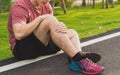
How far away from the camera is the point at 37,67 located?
16.1ft

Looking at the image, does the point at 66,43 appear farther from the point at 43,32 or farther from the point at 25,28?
the point at 25,28

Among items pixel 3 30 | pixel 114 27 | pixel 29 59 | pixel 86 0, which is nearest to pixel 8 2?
pixel 86 0

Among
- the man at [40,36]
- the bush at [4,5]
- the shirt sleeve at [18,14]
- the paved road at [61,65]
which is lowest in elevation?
the bush at [4,5]

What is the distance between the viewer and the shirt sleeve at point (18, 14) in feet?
15.7

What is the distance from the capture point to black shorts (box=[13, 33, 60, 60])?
480 centimetres

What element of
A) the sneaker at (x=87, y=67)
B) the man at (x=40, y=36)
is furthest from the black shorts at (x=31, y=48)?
the sneaker at (x=87, y=67)

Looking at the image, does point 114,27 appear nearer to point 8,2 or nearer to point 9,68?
point 9,68

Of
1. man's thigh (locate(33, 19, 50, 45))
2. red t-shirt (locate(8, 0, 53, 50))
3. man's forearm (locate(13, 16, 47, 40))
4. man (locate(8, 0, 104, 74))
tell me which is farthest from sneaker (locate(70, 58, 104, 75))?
red t-shirt (locate(8, 0, 53, 50))

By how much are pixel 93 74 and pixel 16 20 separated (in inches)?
45.4

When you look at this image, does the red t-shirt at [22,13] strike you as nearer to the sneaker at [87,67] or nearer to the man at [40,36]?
the man at [40,36]

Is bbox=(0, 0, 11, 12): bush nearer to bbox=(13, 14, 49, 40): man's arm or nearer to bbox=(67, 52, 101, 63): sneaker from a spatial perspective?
bbox=(13, 14, 49, 40): man's arm

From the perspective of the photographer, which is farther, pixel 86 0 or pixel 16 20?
pixel 86 0

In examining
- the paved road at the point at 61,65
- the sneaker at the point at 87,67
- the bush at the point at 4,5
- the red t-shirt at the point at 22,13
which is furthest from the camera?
the bush at the point at 4,5

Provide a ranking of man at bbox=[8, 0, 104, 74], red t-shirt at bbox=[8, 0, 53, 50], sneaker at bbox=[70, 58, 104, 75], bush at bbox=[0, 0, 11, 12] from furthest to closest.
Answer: bush at bbox=[0, 0, 11, 12] < red t-shirt at bbox=[8, 0, 53, 50] < man at bbox=[8, 0, 104, 74] < sneaker at bbox=[70, 58, 104, 75]
